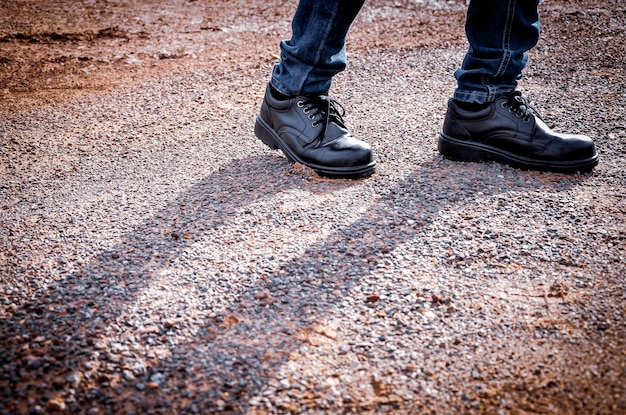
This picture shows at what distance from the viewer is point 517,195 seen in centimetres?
209

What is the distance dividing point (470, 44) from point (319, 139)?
2.55ft

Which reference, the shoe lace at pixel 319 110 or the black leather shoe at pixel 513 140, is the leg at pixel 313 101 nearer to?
the shoe lace at pixel 319 110

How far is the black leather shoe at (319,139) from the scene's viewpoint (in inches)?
87.1

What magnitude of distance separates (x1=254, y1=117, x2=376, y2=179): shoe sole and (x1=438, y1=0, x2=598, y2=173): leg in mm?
470

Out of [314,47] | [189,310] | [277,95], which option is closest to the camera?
[189,310]

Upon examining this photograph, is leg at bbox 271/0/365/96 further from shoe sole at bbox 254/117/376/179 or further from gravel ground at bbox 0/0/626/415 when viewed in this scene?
gravel ground at bbox 0/0/626/415

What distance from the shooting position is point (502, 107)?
226 cm

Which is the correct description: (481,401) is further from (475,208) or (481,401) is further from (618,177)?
(618,177)

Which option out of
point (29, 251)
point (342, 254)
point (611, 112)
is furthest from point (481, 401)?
point (611, 112)

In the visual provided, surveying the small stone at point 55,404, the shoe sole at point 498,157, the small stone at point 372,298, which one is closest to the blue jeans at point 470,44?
the shoe sole at point 498,157

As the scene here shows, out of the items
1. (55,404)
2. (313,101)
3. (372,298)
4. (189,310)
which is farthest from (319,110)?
(55,404)

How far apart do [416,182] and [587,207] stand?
2.23ft

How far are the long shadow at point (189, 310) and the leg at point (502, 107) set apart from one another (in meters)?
0.19

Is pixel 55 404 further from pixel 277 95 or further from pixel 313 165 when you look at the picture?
pixel 277 95
